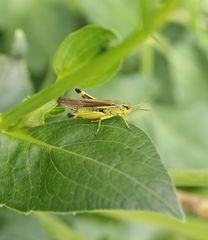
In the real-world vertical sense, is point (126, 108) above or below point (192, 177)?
above

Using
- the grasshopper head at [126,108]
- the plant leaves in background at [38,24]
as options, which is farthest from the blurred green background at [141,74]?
the grasshopper head at [126,108]

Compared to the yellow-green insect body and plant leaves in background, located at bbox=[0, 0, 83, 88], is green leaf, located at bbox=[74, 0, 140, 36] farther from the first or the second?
the yellow-green insect body

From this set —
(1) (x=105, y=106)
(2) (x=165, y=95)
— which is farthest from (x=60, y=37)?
(1) (x=105, y=106)

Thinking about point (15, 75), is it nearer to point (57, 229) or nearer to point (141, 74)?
point (57, 229)

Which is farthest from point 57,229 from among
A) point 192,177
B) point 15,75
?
point 192,177

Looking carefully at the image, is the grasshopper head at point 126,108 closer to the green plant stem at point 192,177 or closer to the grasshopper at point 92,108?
the grasshopper at point 92,108

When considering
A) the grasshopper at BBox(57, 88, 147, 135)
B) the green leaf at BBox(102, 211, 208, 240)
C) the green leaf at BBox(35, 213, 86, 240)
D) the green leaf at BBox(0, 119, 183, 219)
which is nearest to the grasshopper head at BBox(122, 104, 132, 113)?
the grasshopper at BBox(57, 88, 147, 135)
